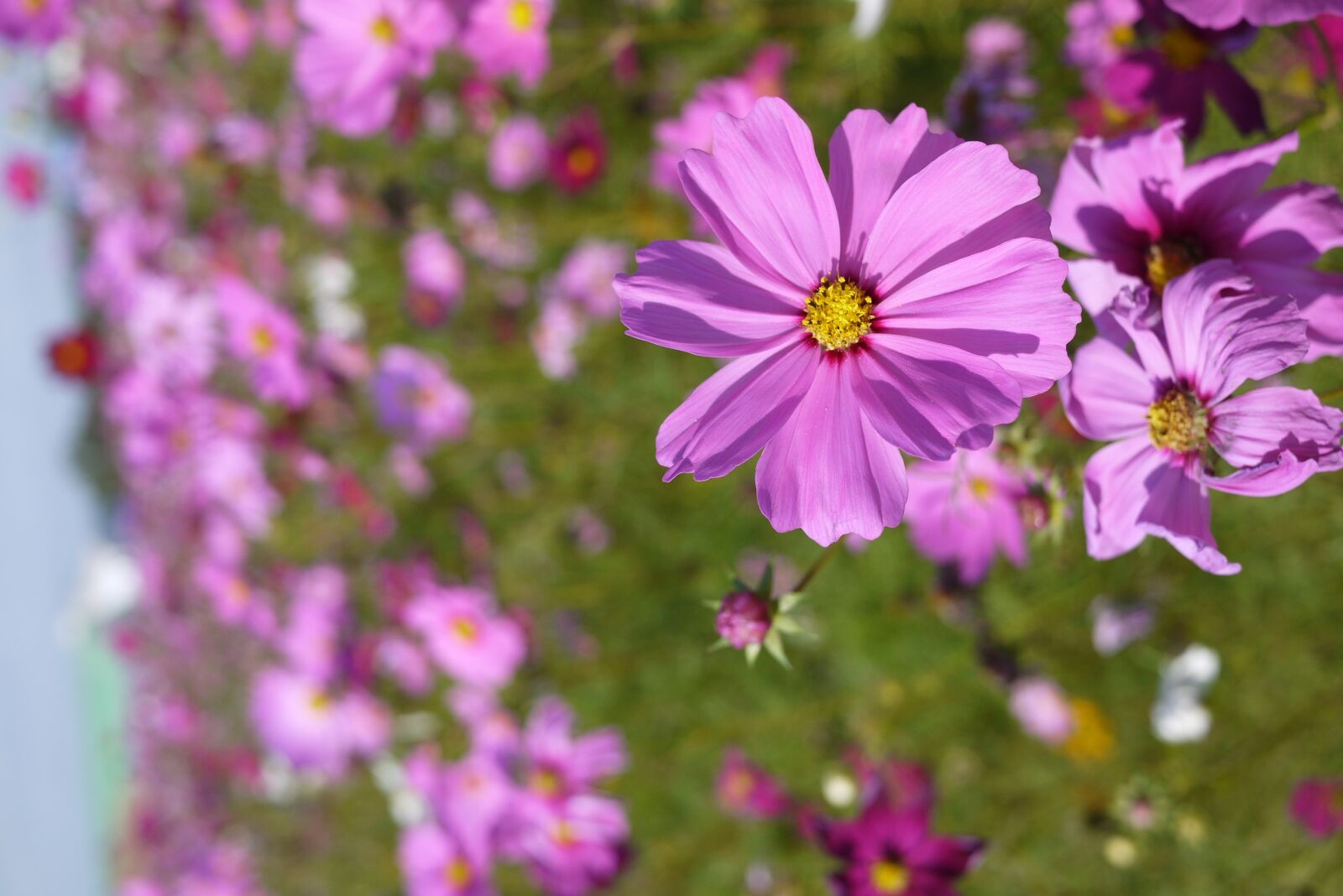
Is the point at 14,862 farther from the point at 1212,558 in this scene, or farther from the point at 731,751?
the point at 1212,558

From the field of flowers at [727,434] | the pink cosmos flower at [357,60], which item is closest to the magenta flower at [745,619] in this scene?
the field of flowers at [727,434]

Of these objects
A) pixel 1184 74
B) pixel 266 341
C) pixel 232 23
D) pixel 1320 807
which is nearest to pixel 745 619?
pixel 1184 74

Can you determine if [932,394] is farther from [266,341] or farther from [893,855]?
[266,341]

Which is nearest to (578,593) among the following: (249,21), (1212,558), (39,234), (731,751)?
(731,751)

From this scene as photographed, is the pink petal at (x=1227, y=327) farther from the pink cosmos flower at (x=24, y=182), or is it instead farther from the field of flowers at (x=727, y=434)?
the pink cosmos flower at (x=24, y=182)

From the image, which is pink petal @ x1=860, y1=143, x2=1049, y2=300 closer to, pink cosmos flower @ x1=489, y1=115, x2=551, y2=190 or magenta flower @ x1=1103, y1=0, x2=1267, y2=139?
magenta flower @ x1=1103, y1=0, x2=1267, y2=139

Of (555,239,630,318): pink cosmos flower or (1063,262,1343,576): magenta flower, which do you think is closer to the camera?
(1063,262,1343,576): magenta flower

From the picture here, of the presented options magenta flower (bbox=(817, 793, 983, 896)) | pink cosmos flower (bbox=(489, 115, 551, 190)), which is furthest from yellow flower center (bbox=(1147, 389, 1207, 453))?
pink cosmos flower (bbox=(489, 115, 551, 190))

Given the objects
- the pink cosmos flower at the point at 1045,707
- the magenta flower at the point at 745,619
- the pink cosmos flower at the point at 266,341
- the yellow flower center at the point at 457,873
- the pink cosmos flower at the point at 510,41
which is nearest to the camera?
the magenta flower at the point at 745,619
